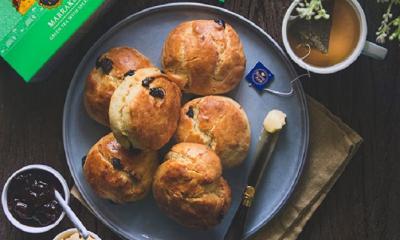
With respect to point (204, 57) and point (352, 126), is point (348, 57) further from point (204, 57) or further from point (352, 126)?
point (204, 57)

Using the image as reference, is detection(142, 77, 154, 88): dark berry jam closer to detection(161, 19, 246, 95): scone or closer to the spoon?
detection(161, 19, 246, 95): scone

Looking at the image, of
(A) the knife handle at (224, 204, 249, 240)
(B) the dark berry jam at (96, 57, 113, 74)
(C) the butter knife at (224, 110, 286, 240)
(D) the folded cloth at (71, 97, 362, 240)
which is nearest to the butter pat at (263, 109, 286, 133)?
(C) the butter knife at (224, 110, 286, 240)

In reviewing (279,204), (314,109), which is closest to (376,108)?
(314,109)

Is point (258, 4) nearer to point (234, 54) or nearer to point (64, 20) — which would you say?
point (234, 54)

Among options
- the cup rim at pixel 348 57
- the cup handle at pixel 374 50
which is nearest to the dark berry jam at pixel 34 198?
the cup rim at pixel 348 57

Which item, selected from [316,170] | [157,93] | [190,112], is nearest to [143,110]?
[157,93]

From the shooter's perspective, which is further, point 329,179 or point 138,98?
point 329,179
